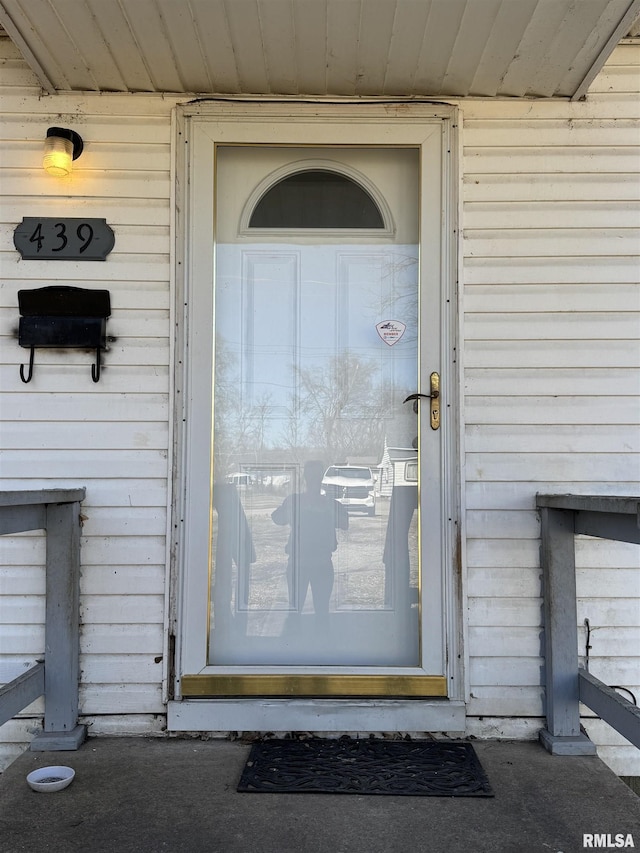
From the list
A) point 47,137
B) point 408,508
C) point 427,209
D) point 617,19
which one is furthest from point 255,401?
point 617,19

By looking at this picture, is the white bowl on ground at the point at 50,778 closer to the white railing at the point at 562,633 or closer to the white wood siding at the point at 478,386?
the white wood siding at the point at 478,386

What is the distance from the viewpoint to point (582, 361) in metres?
2.57

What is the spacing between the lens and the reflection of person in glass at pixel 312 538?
2598 millimetres

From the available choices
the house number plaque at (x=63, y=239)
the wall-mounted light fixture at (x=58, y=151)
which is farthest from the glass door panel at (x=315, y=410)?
the wall-mounted light fixture at (x=58, y=151)

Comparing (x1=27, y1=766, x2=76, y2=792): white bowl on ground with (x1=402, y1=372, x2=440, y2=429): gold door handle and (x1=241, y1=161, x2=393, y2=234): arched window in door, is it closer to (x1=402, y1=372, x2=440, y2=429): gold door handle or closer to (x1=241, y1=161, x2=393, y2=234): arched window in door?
(x1=402, y1=372, x2=440, y2=429): gold door handle

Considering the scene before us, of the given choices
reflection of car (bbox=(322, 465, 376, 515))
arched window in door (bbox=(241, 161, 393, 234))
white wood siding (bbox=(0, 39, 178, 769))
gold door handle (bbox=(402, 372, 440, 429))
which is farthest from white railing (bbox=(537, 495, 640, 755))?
white wood siding (bbox=(0, 39, 178, 769))

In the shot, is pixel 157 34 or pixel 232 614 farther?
pixel 232 614

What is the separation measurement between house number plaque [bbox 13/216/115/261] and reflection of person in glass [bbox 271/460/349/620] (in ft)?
4.10

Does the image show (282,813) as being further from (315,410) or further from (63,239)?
(63,239)

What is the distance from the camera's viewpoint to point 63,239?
102 inches

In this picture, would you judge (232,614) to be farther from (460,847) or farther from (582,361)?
(582,361)

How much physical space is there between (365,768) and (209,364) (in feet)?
5.16

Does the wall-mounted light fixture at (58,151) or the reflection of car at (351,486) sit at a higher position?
the wall-mounted light fixture at (58,151)

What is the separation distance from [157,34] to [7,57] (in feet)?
2.48
